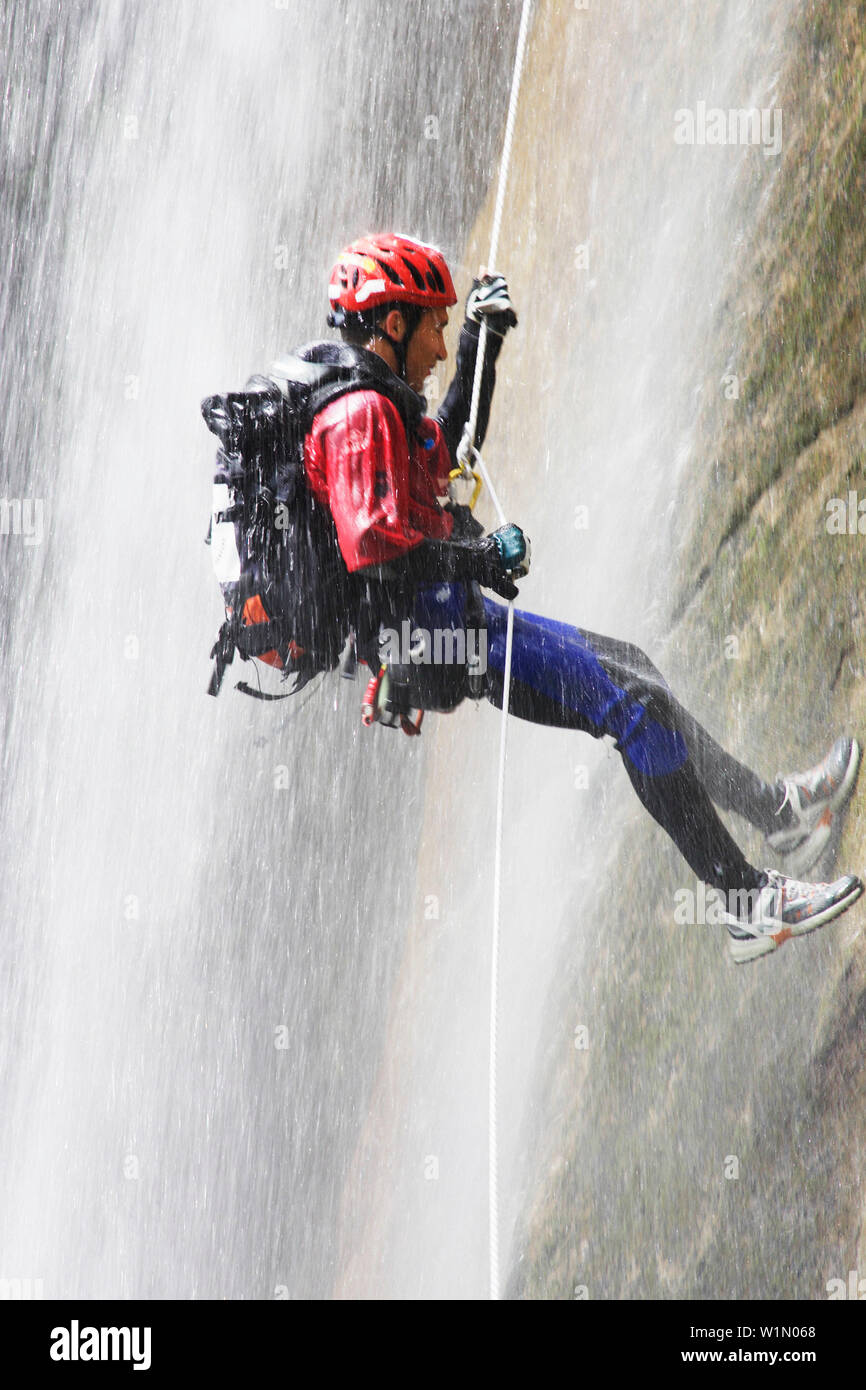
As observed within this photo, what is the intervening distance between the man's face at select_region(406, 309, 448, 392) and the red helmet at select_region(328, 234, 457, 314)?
36 millimetres

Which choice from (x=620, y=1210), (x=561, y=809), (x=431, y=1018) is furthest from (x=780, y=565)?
(x=431, y=1018)

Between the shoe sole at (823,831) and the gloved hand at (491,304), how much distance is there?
1.65m

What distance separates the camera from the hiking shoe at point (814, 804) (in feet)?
13.9

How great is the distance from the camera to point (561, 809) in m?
7.23

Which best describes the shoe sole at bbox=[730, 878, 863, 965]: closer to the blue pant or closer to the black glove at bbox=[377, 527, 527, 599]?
the blue pant

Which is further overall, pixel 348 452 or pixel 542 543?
pixel 542 543

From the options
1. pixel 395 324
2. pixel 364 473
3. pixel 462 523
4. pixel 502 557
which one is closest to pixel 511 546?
pixel 502 557

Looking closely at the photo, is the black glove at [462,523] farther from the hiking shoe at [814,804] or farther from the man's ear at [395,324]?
the hiking shoe at [814,804]

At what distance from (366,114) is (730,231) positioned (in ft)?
13.2

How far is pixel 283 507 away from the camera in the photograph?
3707mm

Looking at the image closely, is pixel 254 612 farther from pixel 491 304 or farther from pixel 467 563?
pixel 491 304

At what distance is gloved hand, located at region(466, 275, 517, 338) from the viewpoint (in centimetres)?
395

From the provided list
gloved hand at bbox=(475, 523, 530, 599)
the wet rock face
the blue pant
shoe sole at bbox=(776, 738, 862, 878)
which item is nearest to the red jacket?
gloved hand at bbox=(475, 523, 530, 599)

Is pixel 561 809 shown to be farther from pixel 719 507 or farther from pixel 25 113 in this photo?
pixel 25 113
